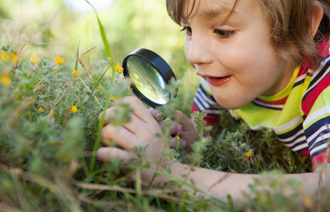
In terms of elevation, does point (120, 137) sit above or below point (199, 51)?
below

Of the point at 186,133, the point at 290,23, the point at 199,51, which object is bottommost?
the point at 186,133

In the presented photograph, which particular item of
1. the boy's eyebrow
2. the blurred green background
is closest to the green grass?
the boy's eyebrow

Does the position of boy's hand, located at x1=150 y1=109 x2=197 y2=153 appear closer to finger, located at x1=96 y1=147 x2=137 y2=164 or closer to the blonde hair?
the blonde hair

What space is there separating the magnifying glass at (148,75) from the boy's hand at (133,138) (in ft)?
0.85

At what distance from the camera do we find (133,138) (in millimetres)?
1531

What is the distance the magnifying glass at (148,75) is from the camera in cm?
189

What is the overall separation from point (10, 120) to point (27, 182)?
0.28m

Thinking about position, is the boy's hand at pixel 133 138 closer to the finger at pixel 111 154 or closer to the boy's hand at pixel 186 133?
the finger at pixel 111 154

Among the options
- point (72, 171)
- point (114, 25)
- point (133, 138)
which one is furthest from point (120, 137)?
point (114, 25)

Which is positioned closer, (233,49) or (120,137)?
(120,137)

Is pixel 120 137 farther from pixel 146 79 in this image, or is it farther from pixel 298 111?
pixel 298 111

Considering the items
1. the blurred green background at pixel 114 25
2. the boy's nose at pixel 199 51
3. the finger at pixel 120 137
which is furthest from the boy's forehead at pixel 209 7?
the blurred green background at pixel 114 25

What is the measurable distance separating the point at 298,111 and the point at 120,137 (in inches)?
50.5

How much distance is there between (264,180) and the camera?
3.89 feet
